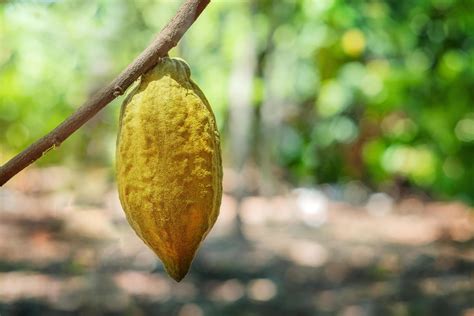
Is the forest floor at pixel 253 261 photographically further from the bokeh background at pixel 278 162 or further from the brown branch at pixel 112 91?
the brown branch at pixel 112 91

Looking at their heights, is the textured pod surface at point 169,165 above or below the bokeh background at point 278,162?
below

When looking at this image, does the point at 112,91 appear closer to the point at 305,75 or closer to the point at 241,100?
the point at 241,100

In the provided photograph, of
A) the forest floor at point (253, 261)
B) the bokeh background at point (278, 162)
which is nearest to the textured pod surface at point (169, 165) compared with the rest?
the bokeh background at point (278, 162)

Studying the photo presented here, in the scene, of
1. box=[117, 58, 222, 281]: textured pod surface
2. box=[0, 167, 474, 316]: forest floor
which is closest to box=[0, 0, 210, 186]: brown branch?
box=[117, 58, 222, 281]: textured pod surface

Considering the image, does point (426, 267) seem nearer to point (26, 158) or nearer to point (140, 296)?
point (140, 296)

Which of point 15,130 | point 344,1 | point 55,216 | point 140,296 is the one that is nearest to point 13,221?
point 55,216

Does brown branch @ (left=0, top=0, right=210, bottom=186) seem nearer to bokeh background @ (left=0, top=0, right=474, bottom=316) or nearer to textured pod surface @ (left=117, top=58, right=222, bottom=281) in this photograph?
textured pod surface @ (left=117, top=58, right=222, bottom=281)
